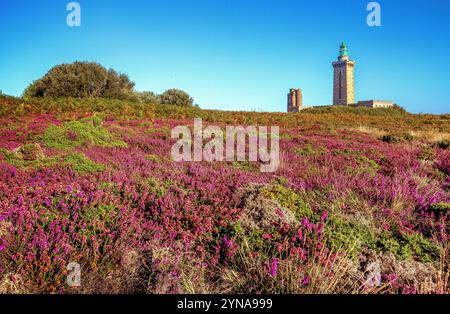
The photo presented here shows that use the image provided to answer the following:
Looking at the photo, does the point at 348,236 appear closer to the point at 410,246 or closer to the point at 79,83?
the point at 410,246

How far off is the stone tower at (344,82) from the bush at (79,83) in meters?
97.9

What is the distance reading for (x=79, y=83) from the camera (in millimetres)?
33344

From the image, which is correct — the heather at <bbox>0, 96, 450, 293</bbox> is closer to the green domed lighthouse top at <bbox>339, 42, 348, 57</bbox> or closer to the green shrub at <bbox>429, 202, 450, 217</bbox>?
the green shrub at <bbox>429, 202, 450, 217</bbox>

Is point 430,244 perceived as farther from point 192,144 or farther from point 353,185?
point 192,144

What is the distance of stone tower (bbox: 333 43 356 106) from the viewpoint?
115000mm

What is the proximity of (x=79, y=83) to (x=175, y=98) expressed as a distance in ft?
44.7

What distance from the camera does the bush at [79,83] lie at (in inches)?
1287

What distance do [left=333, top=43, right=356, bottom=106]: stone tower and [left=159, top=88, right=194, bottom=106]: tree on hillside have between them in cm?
8646

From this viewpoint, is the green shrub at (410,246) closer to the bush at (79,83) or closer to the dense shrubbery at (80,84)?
the dense shrubbery at (80,84)

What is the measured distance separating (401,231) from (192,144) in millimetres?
8222

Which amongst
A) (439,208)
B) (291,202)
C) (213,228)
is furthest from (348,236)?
(439,208)

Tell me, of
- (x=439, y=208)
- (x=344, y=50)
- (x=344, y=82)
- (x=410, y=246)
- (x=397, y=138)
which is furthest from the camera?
(x=344, y=50)

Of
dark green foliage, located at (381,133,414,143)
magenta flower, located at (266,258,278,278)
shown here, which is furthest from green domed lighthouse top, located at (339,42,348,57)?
magenta flower, located at (266,258,278,278)
